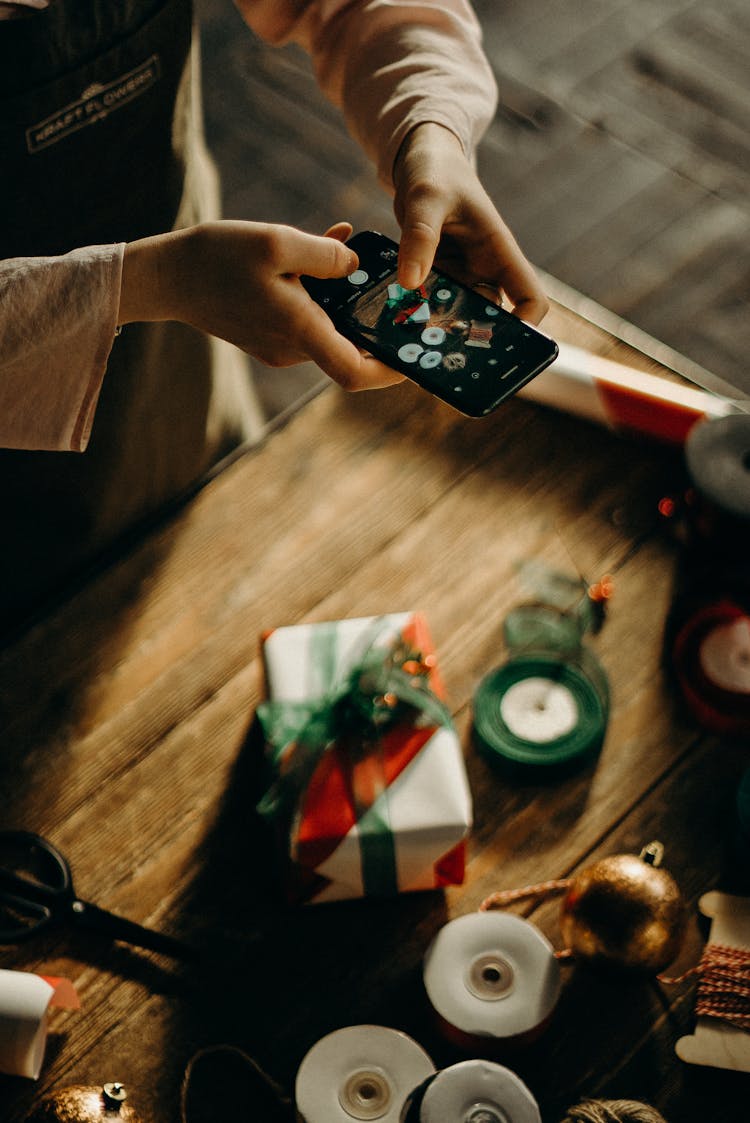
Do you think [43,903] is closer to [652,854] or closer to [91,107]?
[652,854]

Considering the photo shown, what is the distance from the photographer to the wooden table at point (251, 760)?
762 mm

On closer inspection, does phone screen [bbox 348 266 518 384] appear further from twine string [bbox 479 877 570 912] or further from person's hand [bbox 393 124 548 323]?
twine string [bbox 479 877 570 912]

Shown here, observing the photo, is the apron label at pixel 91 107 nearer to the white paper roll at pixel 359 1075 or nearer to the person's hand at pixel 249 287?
the person's hand at pixel 249 287

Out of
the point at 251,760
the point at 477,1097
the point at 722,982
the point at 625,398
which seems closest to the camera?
the point at 477,1097

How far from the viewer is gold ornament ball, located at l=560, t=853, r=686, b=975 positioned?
2.43 ft

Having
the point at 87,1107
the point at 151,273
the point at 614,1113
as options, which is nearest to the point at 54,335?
the point at 151,273

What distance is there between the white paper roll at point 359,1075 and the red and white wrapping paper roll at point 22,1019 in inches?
6.6

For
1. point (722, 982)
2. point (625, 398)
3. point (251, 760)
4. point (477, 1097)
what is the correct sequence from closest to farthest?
point (477, 1097) → point (722, 982) → point (251, 760) → point (625, 398)

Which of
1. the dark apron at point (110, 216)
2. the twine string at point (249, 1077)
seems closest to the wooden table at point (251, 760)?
the twine string at point (249, 1077)

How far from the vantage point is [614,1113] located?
27.0 inches

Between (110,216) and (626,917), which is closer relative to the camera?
(626,917)

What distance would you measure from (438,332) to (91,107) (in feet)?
1.01

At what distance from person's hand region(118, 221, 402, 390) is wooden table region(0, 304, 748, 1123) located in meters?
0.20

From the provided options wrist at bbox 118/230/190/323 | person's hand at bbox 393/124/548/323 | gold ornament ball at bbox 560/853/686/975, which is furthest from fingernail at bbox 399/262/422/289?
gold ornament ball at bbox 560/853/686/975
